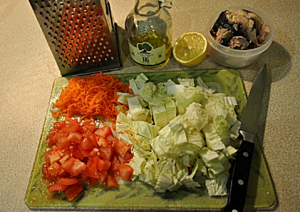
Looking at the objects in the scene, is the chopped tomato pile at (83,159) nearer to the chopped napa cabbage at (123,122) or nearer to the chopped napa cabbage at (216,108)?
the chopped napa cabbage at (123,122)

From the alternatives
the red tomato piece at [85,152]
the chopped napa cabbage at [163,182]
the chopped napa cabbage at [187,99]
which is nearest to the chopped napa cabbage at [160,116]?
the chopped napa cabbage at [187,99]

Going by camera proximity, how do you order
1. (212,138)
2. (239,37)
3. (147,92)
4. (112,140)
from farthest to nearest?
(239,37)
(147,92)
(112,140)
(212,138)

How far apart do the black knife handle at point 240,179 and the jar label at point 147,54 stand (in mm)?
808

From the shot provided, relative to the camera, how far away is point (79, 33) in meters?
1.71

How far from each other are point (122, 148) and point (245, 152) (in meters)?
0.69

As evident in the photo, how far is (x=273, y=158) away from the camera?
4.97ft

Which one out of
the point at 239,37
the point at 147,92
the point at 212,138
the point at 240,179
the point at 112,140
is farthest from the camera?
the point at 239,37

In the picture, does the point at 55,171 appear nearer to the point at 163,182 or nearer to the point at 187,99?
the point at 163,182

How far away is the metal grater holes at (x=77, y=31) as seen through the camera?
5.12 feet

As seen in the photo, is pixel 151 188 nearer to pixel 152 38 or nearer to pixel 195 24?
pixel 152 38

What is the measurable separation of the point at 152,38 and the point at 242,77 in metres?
0.71

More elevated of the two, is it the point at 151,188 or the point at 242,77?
the point at 242,77

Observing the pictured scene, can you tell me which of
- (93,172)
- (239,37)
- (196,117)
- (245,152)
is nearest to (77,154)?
(93,172)

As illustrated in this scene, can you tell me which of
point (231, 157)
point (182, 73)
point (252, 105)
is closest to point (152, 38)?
point (182, 73)
